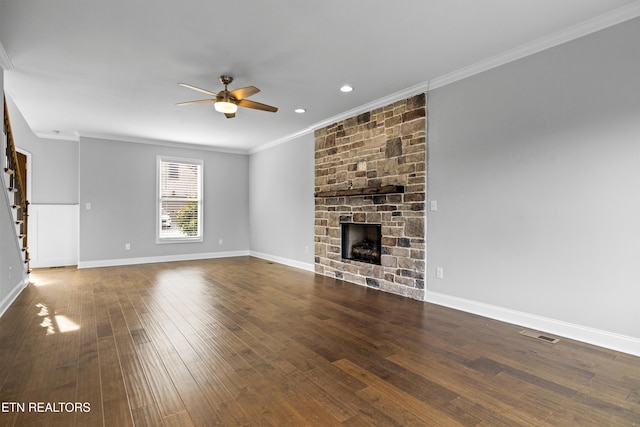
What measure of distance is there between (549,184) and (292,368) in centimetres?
277

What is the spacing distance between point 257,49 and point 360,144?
231 centimetres

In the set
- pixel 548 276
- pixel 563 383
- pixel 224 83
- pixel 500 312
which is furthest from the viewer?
pixel 224 83

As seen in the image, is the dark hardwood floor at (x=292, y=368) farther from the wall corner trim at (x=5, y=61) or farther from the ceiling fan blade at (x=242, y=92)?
the wall corner trim at (x=5, y=61)

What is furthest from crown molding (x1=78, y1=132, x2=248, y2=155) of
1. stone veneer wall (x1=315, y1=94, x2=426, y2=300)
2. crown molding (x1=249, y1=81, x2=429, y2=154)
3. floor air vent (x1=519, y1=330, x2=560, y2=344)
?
floor air vent (x1=519, y1=330, x2=560, y2=344)

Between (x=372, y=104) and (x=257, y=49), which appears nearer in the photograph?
(x=257, y=49)

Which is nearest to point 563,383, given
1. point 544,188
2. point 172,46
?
point 544,188

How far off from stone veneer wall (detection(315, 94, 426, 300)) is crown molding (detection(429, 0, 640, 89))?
527 millimetres

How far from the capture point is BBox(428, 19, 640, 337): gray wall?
2.66 metres

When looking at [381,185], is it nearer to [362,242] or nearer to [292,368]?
[362,242]

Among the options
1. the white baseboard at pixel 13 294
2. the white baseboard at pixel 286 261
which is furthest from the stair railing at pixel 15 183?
the white baseboard at pixel 286 261

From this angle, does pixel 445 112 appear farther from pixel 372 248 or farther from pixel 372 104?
pixel 372 248

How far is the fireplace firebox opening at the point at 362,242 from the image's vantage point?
196 inches

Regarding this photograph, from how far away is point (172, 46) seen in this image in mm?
3127

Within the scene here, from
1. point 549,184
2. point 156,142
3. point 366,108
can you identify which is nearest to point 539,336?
point 549,184
